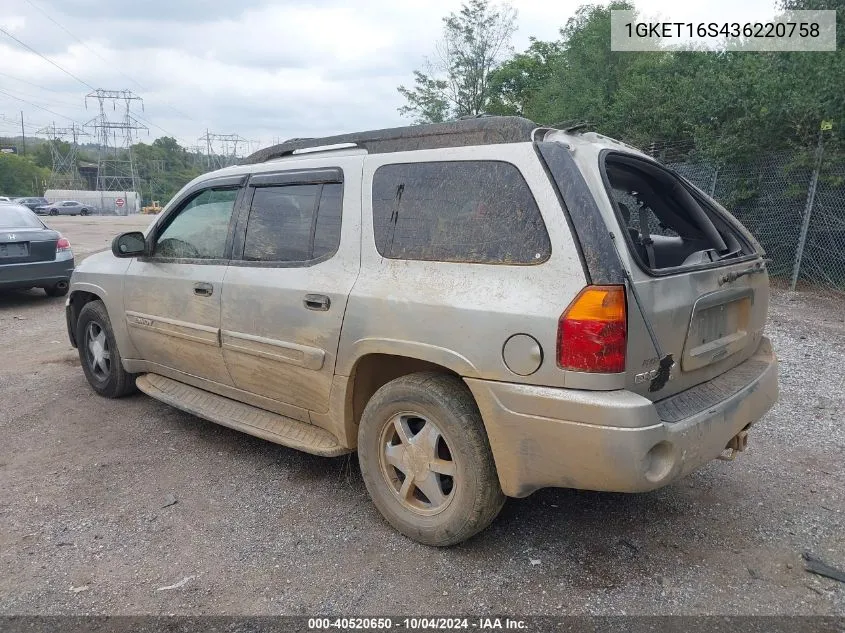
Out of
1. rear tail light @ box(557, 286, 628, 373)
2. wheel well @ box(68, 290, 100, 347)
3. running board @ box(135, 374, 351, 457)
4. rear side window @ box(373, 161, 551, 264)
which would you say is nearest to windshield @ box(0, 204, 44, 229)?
wheel well @ box(68, 290, 100, 347)

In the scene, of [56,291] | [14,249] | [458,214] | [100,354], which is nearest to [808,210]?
[458,214]

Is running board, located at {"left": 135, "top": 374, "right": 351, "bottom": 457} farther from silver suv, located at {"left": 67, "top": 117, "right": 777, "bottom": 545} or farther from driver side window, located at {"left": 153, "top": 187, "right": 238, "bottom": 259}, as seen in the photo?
driver side window, located at {"left": 153, "top": 187, "right": 238, "bottom": 259}

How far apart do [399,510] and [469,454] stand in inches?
22.4

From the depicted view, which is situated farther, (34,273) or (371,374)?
(34,273)

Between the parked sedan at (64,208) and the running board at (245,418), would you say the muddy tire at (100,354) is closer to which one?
the running board at (245,418)

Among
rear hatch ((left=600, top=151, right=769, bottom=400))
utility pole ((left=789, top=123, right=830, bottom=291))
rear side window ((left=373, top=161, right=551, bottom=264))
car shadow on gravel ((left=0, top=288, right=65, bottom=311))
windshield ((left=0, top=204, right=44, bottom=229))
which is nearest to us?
rear hatch ((left=600, top=151, right=769, bottom=400))

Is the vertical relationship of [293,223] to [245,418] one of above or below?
above

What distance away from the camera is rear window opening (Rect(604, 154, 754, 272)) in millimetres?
3258

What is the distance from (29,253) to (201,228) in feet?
20.6

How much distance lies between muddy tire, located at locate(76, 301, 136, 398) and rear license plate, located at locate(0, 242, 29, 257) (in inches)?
177

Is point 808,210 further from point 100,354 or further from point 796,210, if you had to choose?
point 100,354

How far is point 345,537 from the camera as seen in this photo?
3.01 meters

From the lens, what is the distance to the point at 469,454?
2.63 metres

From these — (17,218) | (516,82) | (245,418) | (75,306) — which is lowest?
(245,418)
